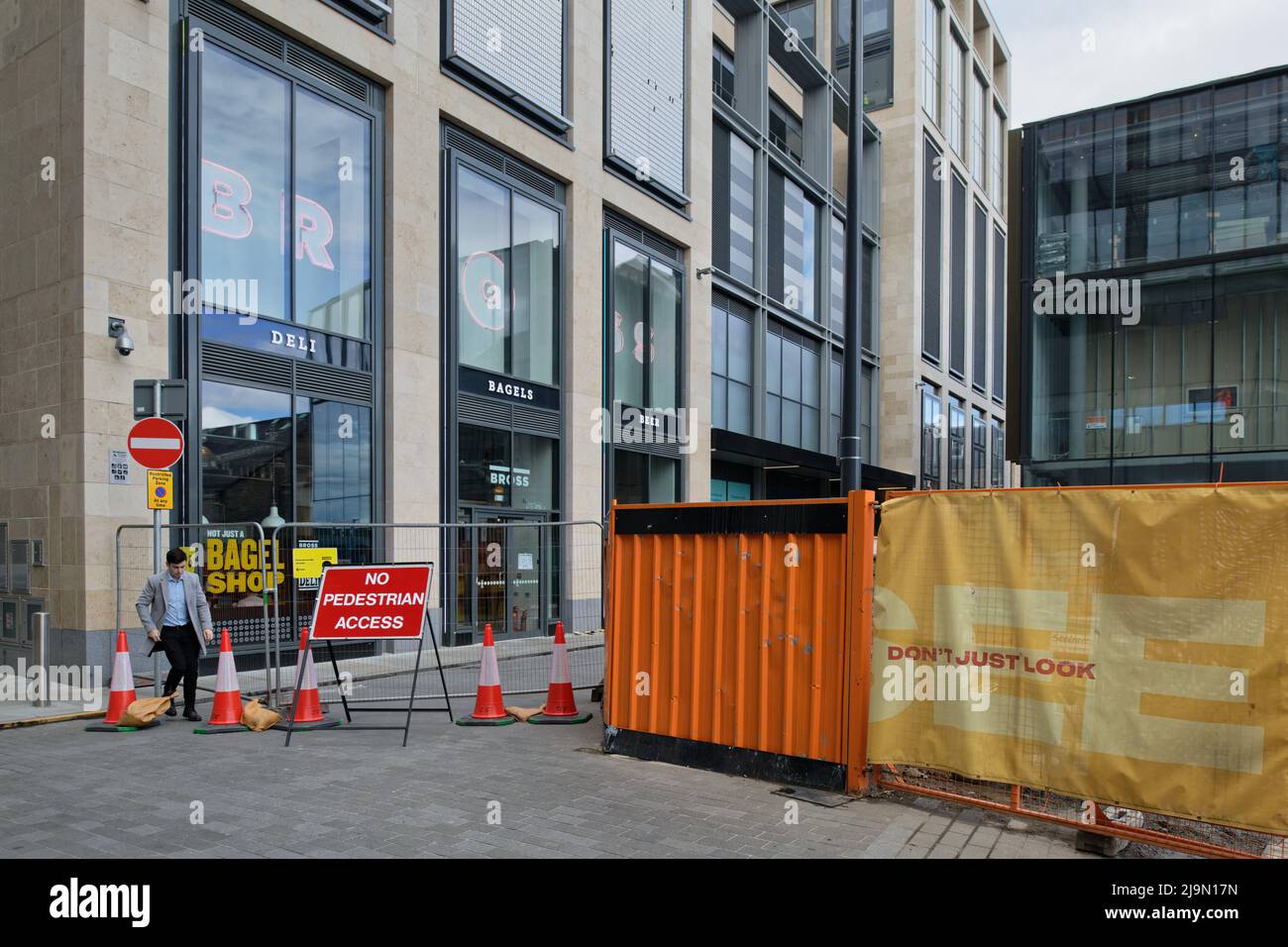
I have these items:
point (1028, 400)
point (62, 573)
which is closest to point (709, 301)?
point (1028, 400)

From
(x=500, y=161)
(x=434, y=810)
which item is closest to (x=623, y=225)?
(x=500, y=161)

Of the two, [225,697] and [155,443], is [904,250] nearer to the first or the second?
[155,443]

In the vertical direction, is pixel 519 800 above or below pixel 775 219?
below

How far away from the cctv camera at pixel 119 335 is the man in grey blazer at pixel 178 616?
3385mm

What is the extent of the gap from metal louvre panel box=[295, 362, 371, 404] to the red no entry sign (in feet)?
12.9

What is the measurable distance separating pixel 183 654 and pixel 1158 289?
21.1 metres

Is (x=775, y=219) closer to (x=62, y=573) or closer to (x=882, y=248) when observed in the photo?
(x=882, y=248)

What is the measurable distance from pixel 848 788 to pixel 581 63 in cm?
1739

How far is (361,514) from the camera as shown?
15086 mm

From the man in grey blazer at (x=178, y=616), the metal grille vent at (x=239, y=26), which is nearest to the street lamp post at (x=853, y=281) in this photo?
the man in grey blazer at (x=178, y=616)

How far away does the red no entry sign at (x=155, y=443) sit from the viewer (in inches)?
397

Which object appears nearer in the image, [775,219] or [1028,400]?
[1028,400]

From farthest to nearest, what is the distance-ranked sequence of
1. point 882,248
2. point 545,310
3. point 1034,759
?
point 882,248 < point 545,310 < point 1034,759

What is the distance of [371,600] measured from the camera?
9.16 meters
